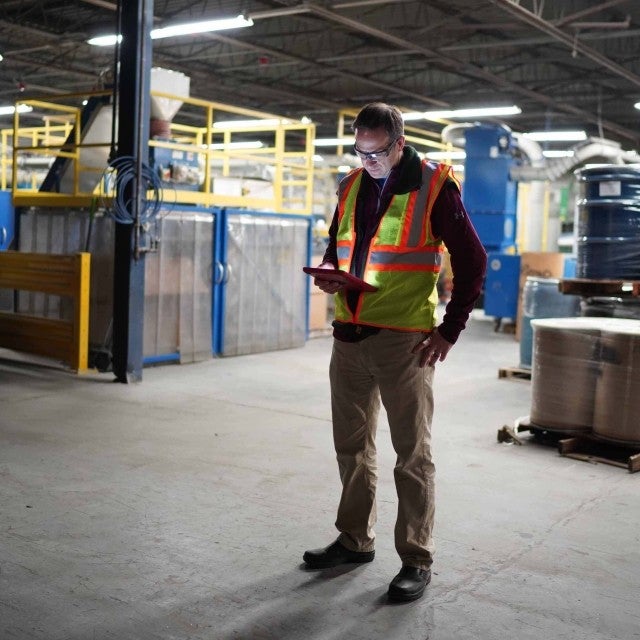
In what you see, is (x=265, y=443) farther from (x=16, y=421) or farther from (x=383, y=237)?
(x=383, y=237)

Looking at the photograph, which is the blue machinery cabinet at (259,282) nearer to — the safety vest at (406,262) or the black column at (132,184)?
the black column at (132,184)

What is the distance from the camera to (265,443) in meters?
6.28

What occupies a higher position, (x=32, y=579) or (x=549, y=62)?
(x=549, y=62)

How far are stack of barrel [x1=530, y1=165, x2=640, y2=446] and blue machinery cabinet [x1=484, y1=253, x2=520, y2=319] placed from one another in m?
6.59

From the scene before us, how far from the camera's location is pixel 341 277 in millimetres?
3459

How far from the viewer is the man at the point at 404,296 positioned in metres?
3.51

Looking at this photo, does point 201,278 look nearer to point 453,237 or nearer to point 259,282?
point 259,282

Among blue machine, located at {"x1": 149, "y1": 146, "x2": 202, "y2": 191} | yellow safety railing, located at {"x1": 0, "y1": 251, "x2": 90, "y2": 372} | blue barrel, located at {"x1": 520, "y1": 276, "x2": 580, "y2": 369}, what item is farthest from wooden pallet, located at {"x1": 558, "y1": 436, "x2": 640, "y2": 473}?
blue machine, located at {"x1": 149, "y1": 146, "x2": 202, "y2": 191}

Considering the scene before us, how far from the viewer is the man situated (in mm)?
3506

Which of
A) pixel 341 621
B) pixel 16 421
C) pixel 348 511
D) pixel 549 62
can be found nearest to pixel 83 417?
pixel 16 421

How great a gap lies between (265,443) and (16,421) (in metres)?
2.12

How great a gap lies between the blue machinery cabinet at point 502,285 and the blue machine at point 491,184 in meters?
0.87

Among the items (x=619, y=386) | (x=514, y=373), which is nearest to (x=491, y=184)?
(x=514, y=373)

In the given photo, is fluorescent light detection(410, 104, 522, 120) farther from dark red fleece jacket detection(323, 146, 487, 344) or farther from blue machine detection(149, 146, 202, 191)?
dark red fleece jacket detection(323, 146, 487, 344)
